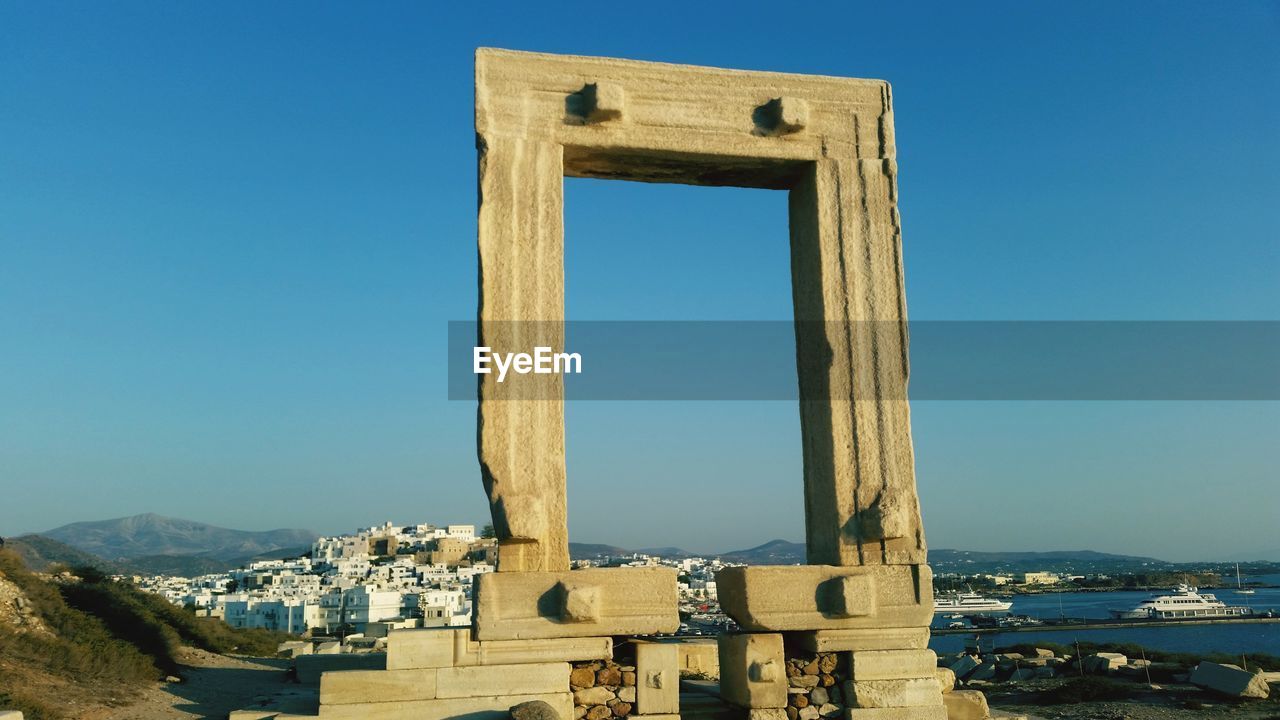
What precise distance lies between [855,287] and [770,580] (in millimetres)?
2440

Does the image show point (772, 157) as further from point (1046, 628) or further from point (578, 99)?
point (1046, 628)

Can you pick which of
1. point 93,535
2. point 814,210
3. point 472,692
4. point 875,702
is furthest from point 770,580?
point 93,535

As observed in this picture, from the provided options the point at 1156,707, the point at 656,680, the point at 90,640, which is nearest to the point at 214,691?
the point at 90,640

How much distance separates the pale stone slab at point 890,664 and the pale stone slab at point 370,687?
10.1 feet

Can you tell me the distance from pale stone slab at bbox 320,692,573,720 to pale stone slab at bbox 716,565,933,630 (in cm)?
146

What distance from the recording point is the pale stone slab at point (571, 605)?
249 inches

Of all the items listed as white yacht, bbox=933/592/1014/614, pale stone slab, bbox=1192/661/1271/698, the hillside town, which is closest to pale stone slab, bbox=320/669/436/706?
pale stone slab, bbox=1192/661/1271/698

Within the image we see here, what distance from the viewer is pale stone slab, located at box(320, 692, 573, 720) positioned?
613 cm

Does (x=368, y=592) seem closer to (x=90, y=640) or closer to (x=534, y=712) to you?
(x=90, y=640)

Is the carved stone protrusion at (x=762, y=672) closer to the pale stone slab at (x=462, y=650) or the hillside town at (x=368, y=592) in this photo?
the pale stone slab at (x=462, y=650)

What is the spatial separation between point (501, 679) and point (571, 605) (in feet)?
2.30

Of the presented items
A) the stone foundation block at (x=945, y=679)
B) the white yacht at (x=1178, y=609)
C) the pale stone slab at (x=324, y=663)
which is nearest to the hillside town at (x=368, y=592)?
the pale stone slab at (x=324, y=663)

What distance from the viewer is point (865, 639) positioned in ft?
22.6

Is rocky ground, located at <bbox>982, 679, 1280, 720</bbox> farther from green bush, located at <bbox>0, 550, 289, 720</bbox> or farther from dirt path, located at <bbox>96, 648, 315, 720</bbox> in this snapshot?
green bush, located at <bbox>0, 550, 289, 720</bbox>
